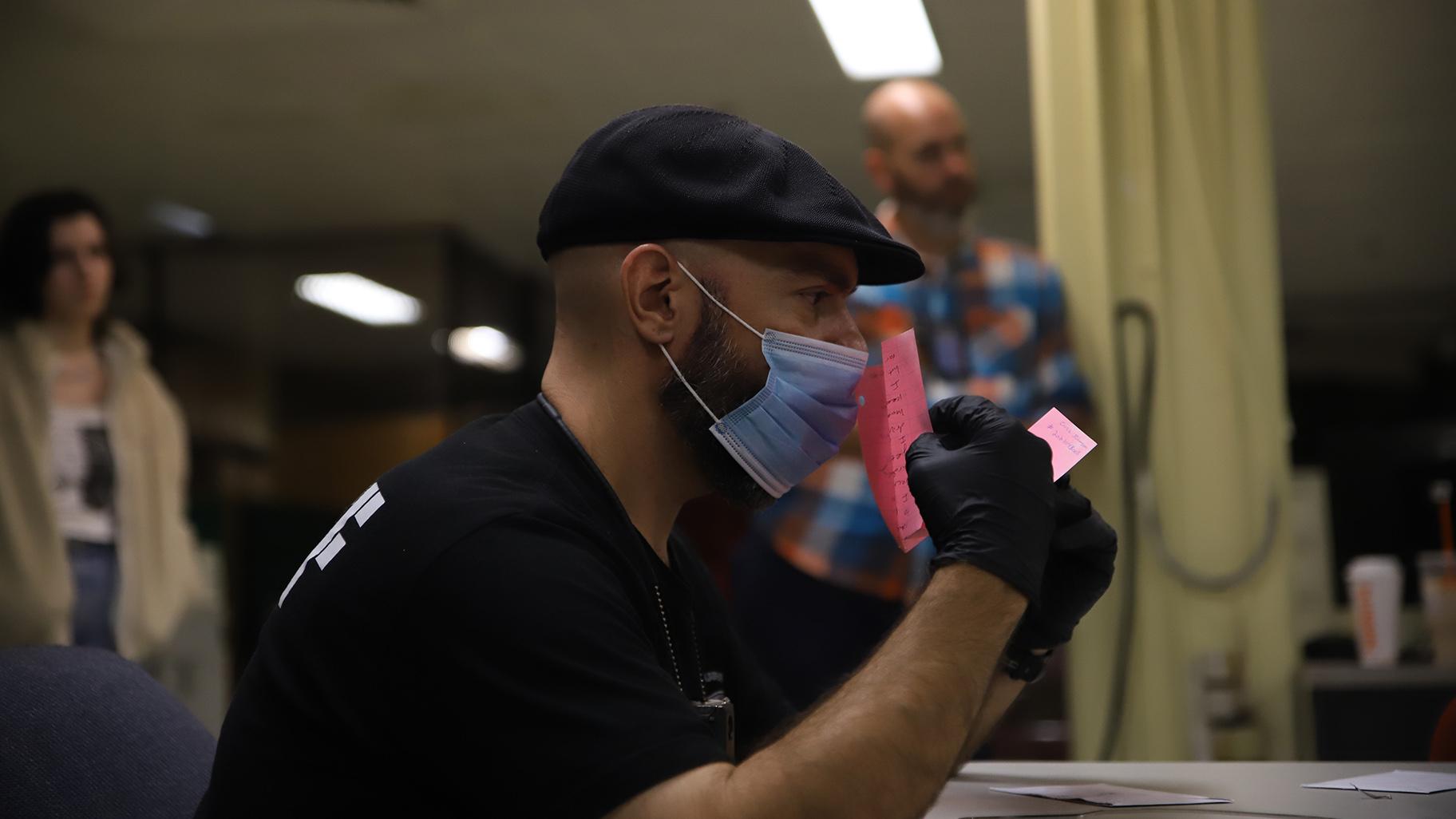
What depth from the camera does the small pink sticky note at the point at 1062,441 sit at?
1185 millimetres

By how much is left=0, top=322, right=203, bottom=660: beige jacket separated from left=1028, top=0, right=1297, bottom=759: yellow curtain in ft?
7.51

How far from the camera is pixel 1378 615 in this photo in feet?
7.61

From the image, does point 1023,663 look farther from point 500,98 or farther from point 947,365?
point 500,98

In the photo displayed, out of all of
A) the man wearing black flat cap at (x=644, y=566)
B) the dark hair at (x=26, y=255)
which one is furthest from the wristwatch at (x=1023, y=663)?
the dark hair at (x=26, y=255)

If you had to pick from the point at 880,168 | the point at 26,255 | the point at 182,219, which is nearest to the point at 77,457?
the point at 26,255

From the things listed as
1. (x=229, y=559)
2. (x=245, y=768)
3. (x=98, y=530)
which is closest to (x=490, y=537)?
(x=245, y=768)

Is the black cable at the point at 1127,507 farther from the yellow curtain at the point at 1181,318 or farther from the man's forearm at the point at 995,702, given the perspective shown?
the man's forearm at the point at 995,702

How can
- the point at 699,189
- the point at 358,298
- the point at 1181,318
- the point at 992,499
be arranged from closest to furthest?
1. the point at 992,499
2. the point at 699,189
3. the point at 1181,318
4. the point at 358,298

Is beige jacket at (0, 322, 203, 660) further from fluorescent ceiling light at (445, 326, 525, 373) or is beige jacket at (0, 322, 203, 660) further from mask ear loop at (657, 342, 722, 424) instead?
fluorescent ceiling light at (445, 326, 525, 373)

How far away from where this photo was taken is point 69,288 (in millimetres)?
3428

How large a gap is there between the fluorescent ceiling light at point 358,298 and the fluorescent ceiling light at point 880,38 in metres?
3.55

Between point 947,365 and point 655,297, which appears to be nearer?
point 655,297

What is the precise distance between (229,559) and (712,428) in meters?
6.77

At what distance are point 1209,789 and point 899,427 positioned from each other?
1.36 feet
